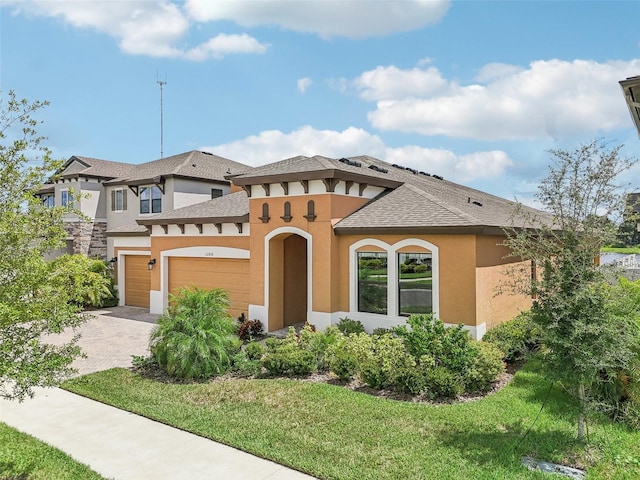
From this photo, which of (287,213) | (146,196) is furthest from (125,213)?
(287,213)

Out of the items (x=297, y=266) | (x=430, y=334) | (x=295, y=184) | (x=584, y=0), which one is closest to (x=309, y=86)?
(x=295, y=184)

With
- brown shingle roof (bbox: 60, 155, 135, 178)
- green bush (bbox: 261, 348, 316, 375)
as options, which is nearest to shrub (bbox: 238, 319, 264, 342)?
green bush (bbox: 261, 348, 316, 375)

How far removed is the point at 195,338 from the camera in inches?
376

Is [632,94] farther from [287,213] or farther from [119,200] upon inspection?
[119,200]

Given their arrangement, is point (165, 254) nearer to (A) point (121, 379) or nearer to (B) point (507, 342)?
(A) point (121, 379)

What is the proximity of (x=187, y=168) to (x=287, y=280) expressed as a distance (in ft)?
37.7

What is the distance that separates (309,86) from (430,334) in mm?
10506

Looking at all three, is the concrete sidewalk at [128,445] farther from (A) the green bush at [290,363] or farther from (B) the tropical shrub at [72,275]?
(A) the green bush at [290,363]

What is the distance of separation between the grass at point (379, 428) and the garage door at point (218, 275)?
21.6ft

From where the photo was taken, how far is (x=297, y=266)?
50.7 feet

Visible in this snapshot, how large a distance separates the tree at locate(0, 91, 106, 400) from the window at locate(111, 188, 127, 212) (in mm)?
20697

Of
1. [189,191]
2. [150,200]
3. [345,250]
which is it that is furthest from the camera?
[150,200]

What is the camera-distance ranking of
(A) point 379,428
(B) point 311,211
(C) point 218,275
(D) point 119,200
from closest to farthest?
(A) point 379,428
(B) point 311,211
(C) point 218,275
(D) point 119,200

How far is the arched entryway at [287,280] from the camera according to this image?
1436 centimetres
